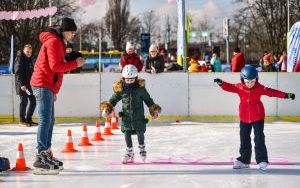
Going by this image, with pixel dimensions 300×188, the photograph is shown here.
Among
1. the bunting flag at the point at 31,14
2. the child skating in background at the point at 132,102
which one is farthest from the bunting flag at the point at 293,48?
the child skating in background at the point at 132,102

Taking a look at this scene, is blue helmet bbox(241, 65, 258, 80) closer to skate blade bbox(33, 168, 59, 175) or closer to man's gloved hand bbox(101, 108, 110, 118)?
man's gloved hand bbox(101, 108, 110, 118)

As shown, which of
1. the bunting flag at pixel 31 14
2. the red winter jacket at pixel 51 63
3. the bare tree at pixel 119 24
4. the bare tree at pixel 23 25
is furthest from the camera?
the bare tree at pixel 119 24

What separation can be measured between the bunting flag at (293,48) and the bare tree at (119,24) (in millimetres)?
42361

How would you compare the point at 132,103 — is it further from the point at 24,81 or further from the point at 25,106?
the point at 25,106

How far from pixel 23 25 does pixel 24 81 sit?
91.1 feet

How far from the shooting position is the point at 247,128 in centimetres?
716

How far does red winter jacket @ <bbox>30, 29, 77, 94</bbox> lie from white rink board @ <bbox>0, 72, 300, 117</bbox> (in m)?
6.68

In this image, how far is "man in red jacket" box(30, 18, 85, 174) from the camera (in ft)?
21.7

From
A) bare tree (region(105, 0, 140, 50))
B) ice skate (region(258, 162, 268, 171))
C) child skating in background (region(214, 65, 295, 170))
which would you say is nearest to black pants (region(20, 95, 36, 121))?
child skating in background (region(214, 65, 295, 170))

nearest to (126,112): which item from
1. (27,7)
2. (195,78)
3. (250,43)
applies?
(195,78)

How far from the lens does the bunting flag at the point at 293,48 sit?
53.4ft

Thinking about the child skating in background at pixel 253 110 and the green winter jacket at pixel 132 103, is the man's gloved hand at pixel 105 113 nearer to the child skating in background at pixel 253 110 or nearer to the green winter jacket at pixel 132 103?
the green winter jacket at pixel 132 103

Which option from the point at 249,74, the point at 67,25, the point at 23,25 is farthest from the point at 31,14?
the point at 23,25

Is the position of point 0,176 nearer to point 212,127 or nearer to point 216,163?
point 216,163
